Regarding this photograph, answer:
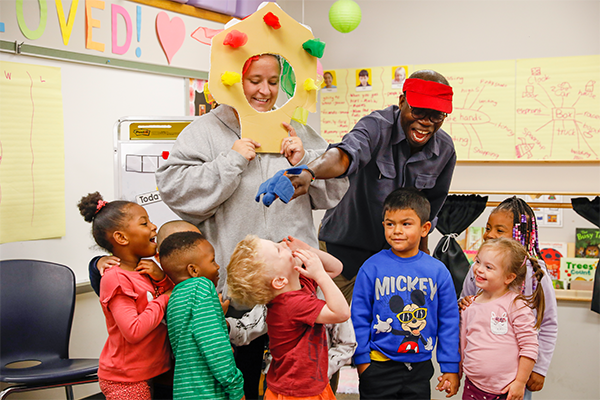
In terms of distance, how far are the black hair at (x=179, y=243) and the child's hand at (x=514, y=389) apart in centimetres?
110

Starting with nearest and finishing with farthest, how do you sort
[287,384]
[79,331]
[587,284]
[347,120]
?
[287,384], [79,331], [587,284], [347,120]

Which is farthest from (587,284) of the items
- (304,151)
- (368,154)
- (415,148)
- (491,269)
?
(304,151)

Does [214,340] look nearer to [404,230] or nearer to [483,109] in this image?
[404,230]

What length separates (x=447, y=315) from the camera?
4.82ft

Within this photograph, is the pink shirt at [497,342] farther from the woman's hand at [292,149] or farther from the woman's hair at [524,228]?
the woman's hand at [292,149]

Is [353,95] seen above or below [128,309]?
above

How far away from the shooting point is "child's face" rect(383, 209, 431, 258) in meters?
1.48

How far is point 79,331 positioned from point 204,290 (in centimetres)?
166

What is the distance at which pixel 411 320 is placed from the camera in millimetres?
1437

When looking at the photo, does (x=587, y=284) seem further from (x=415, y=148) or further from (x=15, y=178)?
(x=15, y=178)

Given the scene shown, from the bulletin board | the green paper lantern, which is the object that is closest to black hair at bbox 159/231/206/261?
the green paper lantern

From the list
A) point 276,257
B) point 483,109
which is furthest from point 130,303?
point 483,109

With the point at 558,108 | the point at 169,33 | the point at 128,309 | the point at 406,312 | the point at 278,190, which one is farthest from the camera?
the point at 558,108

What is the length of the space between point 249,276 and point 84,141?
1.69 m
